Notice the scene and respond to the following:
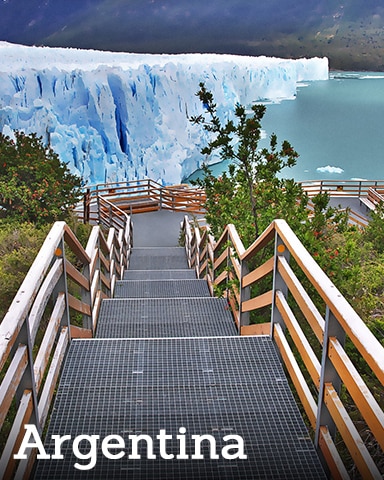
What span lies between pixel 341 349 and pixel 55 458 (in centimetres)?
111

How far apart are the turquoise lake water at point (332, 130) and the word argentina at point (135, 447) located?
94.4ft

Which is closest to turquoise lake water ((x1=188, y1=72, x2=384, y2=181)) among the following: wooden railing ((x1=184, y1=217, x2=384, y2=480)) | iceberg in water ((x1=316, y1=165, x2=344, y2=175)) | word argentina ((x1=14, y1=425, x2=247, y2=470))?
iceberg in water ((x1=316, y1=165, x2=344, y2=175))

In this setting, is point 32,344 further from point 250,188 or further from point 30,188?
point 30,188

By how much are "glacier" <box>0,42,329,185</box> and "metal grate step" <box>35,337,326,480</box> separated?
578 inches

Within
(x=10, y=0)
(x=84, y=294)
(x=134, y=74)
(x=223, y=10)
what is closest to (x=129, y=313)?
(x=84, y=294)

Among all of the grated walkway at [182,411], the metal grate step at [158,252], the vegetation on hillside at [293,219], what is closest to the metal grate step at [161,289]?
the vegetation on hillside at [293,219]

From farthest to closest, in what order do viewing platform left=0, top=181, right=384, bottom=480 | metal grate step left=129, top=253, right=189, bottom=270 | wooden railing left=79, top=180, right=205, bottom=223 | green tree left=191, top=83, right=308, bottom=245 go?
wooden railing left=79, top=180, right=205, bottom=223
metal grate step left=129, top=253, right=189, bottom=270
green tree left=191, top=83, right=308, bottom=245
viewing platform left=0, top=181, right=384, bottom=480

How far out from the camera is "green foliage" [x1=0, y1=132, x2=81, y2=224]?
9477 millimetres

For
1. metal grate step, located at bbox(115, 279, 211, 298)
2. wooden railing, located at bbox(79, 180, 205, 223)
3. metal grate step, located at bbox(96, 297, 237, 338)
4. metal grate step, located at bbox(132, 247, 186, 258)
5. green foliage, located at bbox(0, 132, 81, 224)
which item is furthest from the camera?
wooden railing, located at bbox(79, 180, 205, 223)

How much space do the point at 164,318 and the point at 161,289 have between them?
209 cm

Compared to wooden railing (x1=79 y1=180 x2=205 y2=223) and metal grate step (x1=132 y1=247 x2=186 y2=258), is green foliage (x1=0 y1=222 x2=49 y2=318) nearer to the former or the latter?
metal grate step (x1=132 y1=247 x2=186 y2=258)

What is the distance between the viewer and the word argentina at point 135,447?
2.08m

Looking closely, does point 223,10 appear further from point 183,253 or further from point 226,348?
point 226,348

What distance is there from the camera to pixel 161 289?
6375mm
